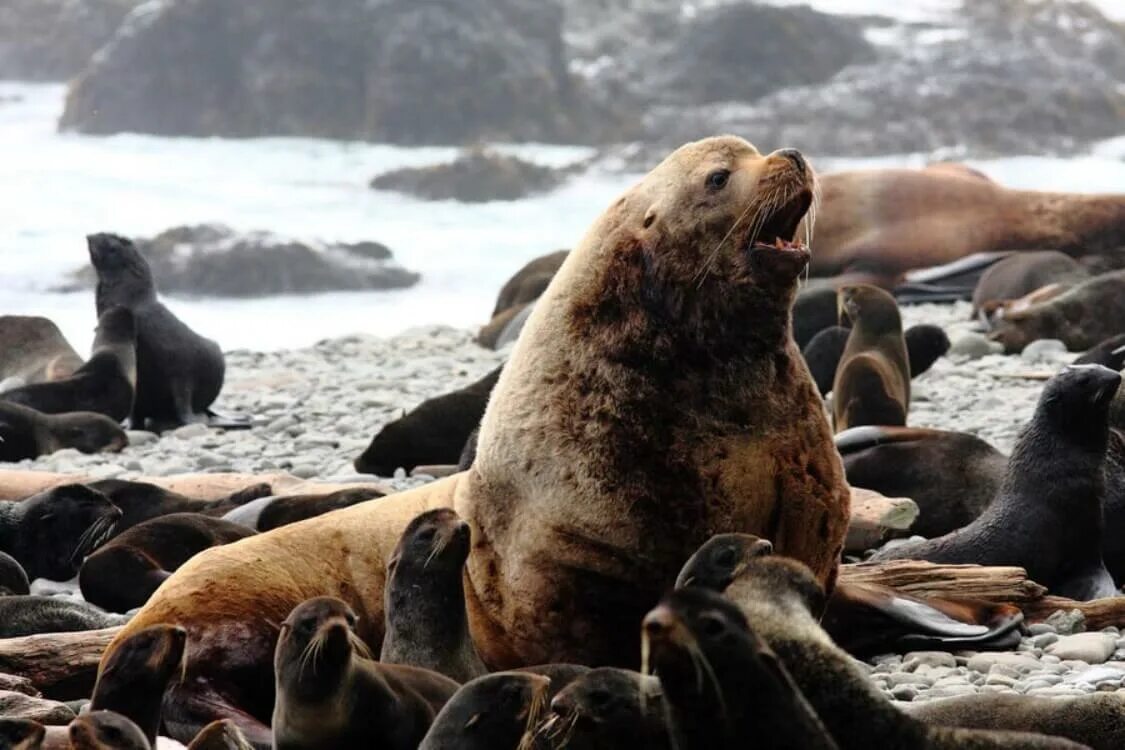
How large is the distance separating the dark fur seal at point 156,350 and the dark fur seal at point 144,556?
5011 mm

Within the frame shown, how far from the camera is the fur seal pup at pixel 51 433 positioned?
10.3m

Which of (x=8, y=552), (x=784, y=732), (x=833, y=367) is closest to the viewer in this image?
(x=784, y=732)

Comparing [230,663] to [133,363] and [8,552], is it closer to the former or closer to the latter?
[8,552]

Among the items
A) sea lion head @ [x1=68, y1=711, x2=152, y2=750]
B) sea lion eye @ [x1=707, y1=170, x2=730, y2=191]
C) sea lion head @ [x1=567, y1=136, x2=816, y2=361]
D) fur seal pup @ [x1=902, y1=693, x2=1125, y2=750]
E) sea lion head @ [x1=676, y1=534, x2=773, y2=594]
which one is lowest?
fur seal pup @ [x1=902, y1=693, x2=1125, y2=750]

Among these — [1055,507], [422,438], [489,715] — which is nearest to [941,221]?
[422,438]

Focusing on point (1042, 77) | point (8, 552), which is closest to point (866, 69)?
point (1042, 77)

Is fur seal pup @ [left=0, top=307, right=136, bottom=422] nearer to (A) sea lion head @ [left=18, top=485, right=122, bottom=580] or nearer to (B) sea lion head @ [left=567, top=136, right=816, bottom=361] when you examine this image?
Result: (A) sea lion head @ [left=18, top=485, right=122, bottom=580]

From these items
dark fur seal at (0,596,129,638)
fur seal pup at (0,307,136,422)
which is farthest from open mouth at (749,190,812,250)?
fur seal pup at (0,307,136,422)

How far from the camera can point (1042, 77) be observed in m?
37.6

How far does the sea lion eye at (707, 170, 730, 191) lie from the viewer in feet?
14.9

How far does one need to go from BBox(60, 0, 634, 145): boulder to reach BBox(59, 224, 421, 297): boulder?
10.2 m

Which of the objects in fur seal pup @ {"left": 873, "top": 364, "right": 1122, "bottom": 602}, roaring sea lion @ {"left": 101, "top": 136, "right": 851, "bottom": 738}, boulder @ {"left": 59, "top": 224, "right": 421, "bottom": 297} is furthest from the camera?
boulder @ {"left": 59, "top": 224, "right": 421, "bottom": 297}

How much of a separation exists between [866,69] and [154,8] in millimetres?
15113

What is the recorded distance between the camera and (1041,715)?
12.5ft
